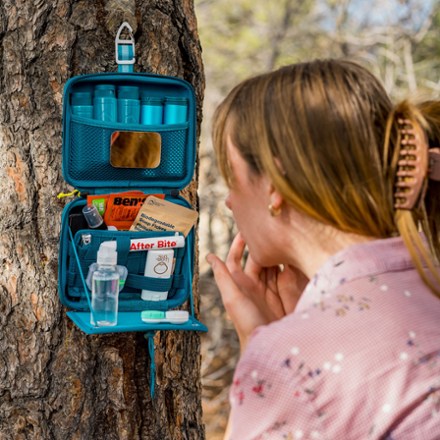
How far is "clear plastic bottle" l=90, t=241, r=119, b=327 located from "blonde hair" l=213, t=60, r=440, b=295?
61 centimetres

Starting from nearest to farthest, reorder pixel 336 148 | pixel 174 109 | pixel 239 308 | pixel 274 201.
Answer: pixel 336 148 → pixel 274 201 → pixel 239 308 → pixel 174 109

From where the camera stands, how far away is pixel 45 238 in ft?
6.91

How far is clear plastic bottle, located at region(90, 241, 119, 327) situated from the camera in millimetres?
1970

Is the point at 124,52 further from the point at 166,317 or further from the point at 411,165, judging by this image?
the point at 411,165

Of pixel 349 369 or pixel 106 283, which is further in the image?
pixel 106 283

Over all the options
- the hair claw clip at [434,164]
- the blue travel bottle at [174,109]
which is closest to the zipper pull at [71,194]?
the blue travel bottle at [174,109]

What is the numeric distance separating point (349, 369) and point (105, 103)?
104cm

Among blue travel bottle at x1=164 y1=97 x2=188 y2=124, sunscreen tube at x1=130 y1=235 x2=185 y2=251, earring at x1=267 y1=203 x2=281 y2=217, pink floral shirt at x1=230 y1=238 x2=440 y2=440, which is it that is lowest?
sunscreen tube at x1=130 y1=235 x2=185 y2=251

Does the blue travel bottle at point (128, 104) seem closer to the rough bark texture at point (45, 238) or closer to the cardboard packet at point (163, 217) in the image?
the rough bark texture at point (45, 238)

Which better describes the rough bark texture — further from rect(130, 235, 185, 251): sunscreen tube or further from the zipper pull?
rect(130, 235, 185, 251): sunscreen tube

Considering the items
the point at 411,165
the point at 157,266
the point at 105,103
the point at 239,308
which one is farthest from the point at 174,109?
the point at 411,165

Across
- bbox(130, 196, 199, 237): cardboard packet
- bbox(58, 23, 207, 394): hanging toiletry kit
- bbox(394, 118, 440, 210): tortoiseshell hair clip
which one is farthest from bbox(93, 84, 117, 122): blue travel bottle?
bbox(394, 118, 440, 210): tortoiseshell hair clip

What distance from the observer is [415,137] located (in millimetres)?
1488

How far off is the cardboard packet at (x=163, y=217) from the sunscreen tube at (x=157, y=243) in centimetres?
3
